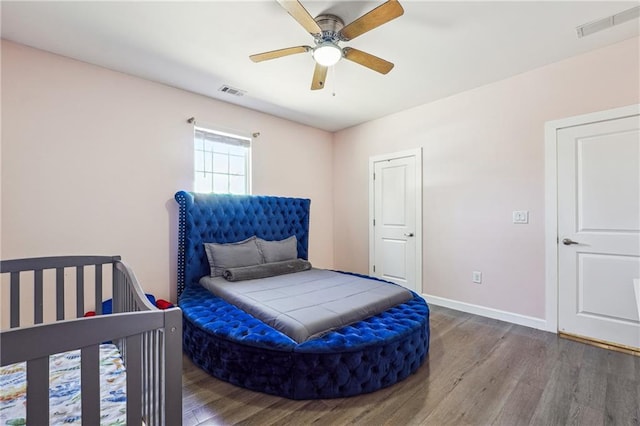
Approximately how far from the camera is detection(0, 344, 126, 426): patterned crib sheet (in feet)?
3.33

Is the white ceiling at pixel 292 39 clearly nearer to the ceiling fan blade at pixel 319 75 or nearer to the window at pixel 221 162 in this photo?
the ceiling fan blade at pixel 319 75

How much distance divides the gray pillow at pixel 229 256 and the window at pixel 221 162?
30.4 inches

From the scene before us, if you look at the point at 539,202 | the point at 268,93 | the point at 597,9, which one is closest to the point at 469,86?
the point at 597,9

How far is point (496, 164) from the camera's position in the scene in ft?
10.3

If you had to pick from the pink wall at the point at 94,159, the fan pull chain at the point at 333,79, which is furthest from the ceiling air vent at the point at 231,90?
the fan pull chain at the point at 333,79

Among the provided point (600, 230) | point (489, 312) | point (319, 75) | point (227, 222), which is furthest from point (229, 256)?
point (600, 230)

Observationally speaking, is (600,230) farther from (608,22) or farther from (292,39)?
(292,39)

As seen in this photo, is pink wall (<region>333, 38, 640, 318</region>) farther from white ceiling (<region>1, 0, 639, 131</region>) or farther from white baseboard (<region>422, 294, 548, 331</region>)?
white ceiling (<region>1, 0, 639, 131</region>)

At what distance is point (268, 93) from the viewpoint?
339 centimetres

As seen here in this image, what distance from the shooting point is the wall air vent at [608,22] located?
2076 mm

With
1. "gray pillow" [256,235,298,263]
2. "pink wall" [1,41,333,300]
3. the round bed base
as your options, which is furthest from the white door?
"pink wall" [1,41,333,300]

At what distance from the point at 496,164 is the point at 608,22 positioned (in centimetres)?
135

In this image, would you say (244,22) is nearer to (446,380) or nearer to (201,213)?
(201,213)

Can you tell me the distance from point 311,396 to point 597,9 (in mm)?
3282
